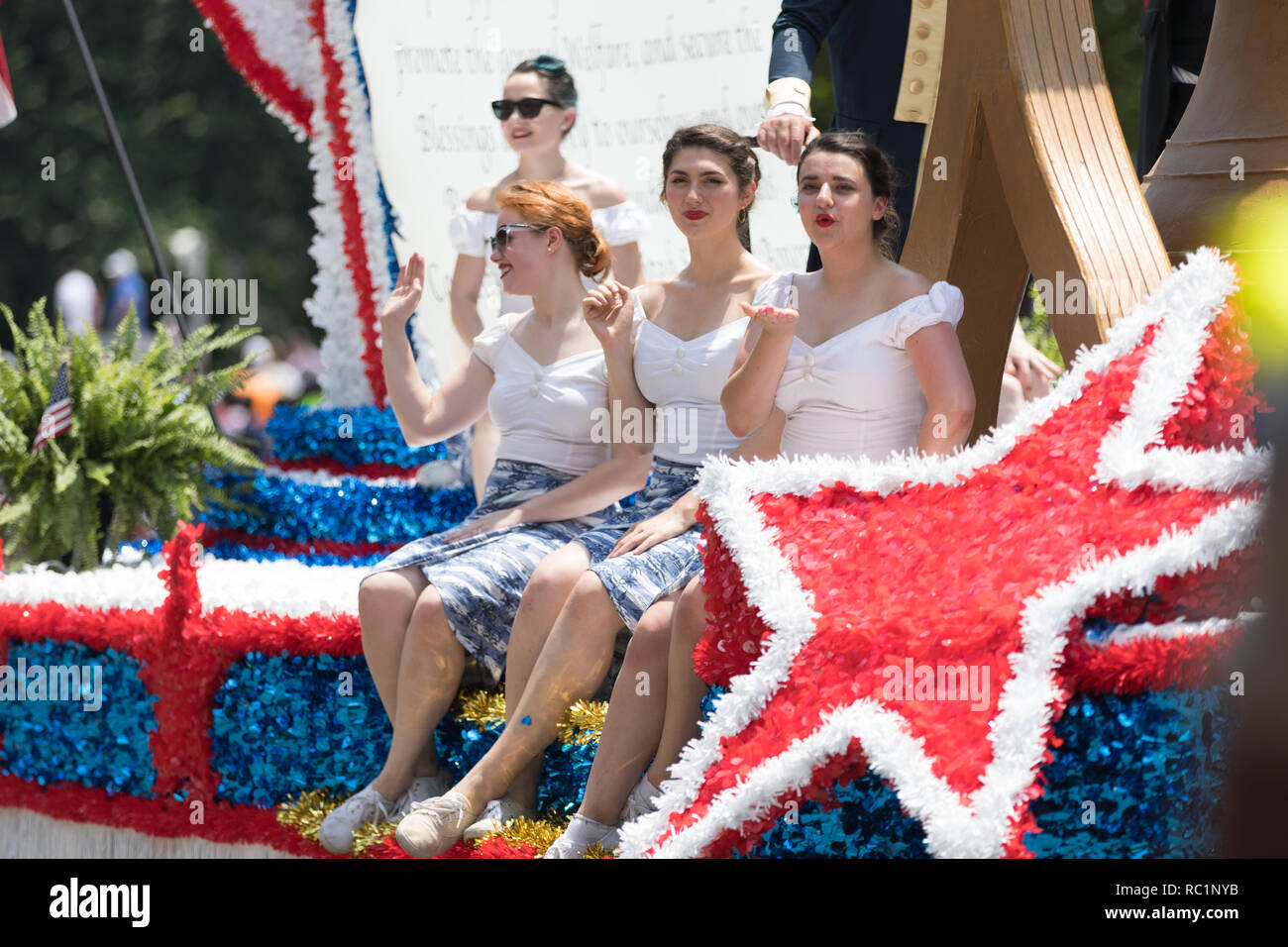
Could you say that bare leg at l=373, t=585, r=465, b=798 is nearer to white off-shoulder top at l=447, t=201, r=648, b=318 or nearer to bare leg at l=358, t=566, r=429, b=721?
bare leg at l=358, t=566, r=429, b=721

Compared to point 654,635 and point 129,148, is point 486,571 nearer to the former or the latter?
point 654,635

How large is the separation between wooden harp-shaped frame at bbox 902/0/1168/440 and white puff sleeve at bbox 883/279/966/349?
0.16 meters

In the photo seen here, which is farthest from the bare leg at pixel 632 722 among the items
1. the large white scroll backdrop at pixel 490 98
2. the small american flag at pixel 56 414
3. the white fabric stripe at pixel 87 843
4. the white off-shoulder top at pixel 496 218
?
the large white scroll backdrop at pixel 490 98

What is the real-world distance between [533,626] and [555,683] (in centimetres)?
14

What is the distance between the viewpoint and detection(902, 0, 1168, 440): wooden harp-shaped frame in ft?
8.39

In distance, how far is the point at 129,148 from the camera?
15.6 metres

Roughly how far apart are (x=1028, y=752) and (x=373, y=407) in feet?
13.4

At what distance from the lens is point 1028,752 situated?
1853mm

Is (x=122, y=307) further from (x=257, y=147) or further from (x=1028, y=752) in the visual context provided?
(x=1028, y=752)

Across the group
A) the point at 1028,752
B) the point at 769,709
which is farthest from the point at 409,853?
the point at 1028,752

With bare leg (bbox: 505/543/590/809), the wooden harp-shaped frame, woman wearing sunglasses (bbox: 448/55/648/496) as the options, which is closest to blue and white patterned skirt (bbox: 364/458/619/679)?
bare leg (bbox: 505/543/590/809)

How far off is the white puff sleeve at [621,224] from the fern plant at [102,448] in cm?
127

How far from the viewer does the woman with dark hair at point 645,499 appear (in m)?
2.70

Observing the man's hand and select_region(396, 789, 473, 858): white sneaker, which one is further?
the man's hand
